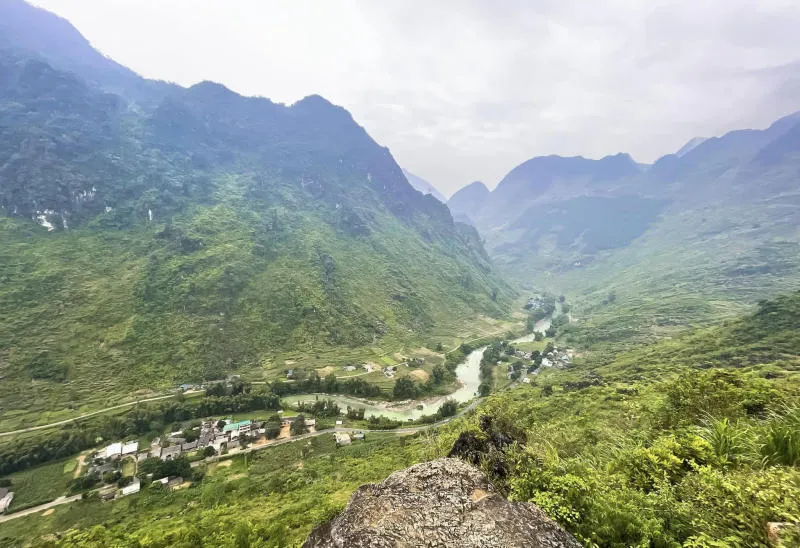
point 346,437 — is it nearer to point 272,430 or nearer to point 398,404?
point 272,430

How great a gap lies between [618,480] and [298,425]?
7331 cm

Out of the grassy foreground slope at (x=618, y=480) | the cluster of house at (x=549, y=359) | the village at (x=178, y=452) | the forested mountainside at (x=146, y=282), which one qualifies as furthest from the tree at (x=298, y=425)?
the cluster of house at (x=549, y=359)

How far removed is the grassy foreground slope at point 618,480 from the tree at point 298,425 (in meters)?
Result: 16.7

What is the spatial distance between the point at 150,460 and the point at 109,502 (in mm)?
8583

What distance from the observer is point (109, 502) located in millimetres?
50594

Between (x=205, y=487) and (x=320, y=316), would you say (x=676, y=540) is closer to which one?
(x=205, y=487)

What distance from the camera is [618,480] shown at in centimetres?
1198

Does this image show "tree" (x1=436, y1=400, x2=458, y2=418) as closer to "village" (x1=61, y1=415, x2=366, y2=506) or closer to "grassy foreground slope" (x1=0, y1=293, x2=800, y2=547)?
"village" (x1=61, y1=415, x2=366, y2=506)

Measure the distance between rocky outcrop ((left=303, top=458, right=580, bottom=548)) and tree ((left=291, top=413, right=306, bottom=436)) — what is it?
2723 inches

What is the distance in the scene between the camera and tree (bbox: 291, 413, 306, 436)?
71.0m

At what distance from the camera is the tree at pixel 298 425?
71.0 meters

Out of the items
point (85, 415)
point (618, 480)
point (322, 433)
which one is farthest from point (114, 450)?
Answer: point (618, 480)

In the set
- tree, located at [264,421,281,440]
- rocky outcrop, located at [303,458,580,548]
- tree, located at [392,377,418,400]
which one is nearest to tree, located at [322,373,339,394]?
tree, located at [392,377,418,400]

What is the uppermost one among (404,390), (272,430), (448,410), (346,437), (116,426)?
(116,426)
